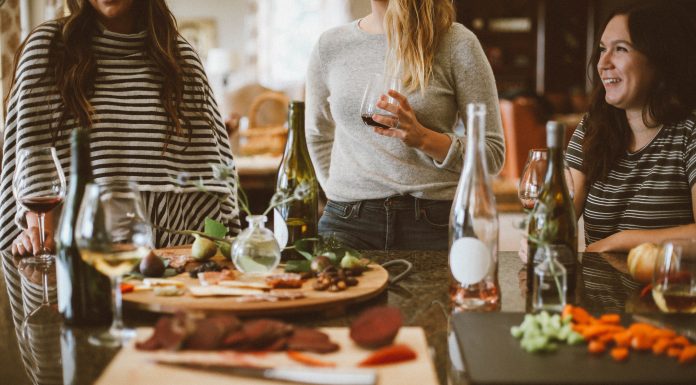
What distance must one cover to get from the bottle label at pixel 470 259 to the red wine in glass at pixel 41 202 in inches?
30.8

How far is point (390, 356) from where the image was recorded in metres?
0.84

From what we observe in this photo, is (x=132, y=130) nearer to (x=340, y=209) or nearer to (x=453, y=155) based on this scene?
(x=340, y=209)

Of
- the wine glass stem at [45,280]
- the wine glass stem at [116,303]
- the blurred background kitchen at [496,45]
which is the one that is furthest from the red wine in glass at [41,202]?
the blurred background kitchen at [496,45]

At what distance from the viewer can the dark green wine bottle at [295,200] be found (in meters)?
1.37

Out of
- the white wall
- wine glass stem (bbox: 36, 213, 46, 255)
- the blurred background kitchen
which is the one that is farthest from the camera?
the white wall

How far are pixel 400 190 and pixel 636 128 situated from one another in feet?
2.14

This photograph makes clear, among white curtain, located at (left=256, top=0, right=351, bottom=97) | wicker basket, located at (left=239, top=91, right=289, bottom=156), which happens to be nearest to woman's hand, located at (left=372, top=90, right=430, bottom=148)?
wicker basket, located at (left=239, top=91, right=289, bottom=156)

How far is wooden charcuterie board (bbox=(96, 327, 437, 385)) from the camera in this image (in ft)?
2.60

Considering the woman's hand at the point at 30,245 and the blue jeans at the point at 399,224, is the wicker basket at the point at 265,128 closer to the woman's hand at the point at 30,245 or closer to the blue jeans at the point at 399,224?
the blue jeans at the point at 399,224

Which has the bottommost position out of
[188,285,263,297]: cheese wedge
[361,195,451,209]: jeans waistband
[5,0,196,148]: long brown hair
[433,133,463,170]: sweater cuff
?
[188,285,263,297]: cheese wedge

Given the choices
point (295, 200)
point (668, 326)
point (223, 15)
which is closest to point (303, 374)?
point (668, 326)

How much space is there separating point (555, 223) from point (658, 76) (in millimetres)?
829

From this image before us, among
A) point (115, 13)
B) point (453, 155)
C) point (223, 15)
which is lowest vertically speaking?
point (453, 155)

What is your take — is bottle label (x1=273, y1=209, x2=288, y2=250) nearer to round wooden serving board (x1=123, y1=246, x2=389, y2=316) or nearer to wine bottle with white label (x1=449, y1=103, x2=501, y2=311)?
round wooden serving board (x1=123, y1=246, x2=389, y2=316)
